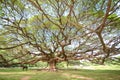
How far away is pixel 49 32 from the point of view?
16031mm

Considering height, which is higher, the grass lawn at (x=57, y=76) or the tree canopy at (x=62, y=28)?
the tree canopy at (x=62, y=28)

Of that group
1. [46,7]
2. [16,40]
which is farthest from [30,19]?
[46,7]

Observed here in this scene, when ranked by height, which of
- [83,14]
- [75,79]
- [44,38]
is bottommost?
[75,79]

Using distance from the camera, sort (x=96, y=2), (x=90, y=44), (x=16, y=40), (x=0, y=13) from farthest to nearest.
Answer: (x=16, y=40) → (x=90, y=44) → (x=96, y=2) → (x=0, y=13)

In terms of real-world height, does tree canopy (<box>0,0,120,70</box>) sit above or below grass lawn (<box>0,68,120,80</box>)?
above

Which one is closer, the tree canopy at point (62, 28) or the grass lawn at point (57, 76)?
the tree canopy at point (62, 28)

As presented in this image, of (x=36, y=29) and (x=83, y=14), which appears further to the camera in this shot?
(x=36, y=29)

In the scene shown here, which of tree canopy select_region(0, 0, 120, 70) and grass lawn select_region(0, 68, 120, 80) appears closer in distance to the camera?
tree canopy select_region(0, 0, 120, 70)

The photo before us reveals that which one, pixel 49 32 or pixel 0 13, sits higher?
pixel 49 32

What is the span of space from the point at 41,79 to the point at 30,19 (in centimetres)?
413

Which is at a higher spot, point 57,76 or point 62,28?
point 62,28

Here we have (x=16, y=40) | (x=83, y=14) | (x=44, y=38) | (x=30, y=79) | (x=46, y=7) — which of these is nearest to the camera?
(x=83, y=14)

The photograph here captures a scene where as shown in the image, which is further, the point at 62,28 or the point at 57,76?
the point at 57,76

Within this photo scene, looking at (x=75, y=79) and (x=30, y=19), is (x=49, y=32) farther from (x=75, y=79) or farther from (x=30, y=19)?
(x=75, y=79)
